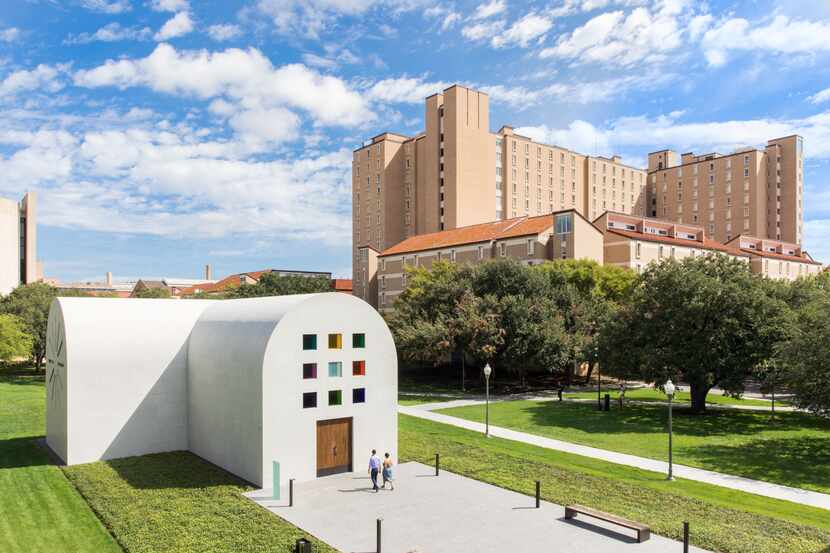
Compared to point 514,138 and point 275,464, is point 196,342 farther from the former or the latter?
point 514,138

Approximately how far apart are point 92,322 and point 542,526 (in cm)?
1933

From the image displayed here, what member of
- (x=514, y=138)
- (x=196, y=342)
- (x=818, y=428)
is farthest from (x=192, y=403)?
(x=514, y=138)

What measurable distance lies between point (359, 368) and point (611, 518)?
10.3 meters

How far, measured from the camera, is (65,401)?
2308 centimetres

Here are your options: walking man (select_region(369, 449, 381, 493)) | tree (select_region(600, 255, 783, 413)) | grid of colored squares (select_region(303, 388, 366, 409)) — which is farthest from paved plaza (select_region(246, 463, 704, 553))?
tree (select_region(600, 255, 783, 413))

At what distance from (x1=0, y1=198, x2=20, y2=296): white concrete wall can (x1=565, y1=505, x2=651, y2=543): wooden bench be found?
9960 cm

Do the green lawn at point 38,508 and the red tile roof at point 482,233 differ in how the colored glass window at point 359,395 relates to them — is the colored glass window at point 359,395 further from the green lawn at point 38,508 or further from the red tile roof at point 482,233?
the red tile roof at point 482,233

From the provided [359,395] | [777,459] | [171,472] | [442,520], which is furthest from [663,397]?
[171,472]

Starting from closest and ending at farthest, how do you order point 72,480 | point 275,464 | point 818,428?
point 275,464 → point 72,480 → point 818,428

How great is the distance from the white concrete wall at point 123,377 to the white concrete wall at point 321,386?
7826 millimetres

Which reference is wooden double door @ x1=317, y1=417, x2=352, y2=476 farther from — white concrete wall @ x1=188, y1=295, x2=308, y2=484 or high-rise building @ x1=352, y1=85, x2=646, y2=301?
high-rise building @ x1=352, y1=85, x2=646, y2=301

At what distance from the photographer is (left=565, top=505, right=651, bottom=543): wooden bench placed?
595 inches

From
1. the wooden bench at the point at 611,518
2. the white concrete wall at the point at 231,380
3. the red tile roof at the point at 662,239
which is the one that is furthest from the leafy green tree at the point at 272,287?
the wooden bench at the point at 611,518

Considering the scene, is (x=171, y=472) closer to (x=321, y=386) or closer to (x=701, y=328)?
(x=321, y=386)
